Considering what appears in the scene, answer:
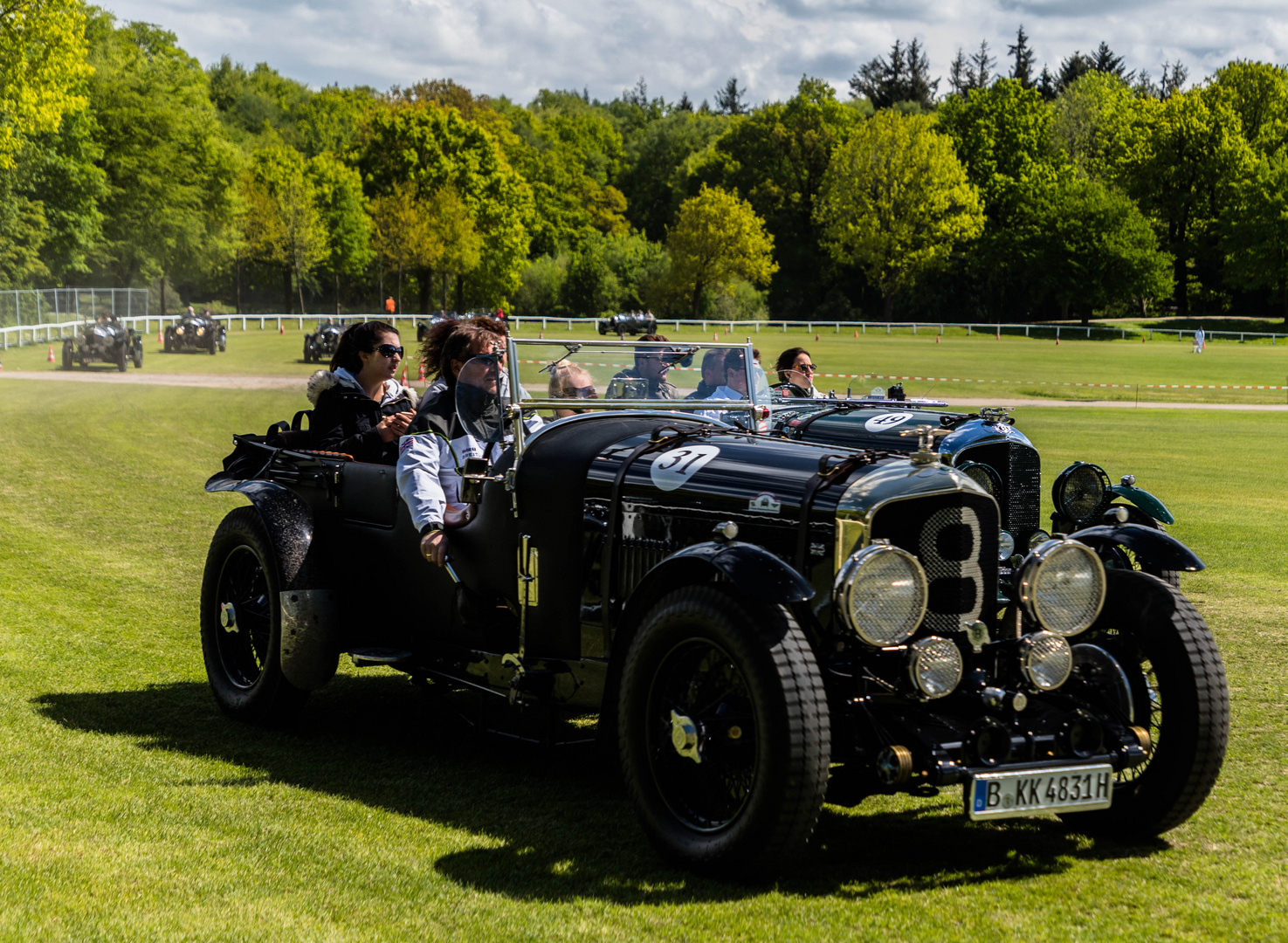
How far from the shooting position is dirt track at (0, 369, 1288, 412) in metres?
30.2

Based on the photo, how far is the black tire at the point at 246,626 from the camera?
228 inches

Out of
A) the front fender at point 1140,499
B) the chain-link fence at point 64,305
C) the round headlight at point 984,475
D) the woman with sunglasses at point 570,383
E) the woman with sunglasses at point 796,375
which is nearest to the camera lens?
the woman with sunglasses at point 570,383

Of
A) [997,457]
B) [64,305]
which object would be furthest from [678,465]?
[64,305]

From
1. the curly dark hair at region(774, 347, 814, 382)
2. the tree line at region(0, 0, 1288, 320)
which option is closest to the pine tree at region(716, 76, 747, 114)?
the tree line at region(0, 0, 1288, 320)

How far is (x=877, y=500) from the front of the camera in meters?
4.09

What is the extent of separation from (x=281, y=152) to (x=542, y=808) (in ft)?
239

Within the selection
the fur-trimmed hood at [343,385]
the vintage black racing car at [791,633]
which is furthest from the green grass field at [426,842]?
the fur-trimmed hood at [343,385]

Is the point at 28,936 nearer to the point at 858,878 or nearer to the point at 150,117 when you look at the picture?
the point at 858,878

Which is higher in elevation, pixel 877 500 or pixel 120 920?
pixel 877 500

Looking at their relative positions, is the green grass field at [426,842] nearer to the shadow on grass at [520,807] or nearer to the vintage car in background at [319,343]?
the shadow on grass at [520,807]

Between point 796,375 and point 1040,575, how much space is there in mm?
6377

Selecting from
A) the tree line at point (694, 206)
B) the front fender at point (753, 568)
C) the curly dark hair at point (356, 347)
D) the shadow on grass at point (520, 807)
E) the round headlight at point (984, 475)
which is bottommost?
the shadow on grass at point (520, 807)

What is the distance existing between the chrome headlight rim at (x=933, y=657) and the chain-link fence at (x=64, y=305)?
134 feet

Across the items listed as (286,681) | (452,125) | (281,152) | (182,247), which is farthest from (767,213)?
(286,681)
